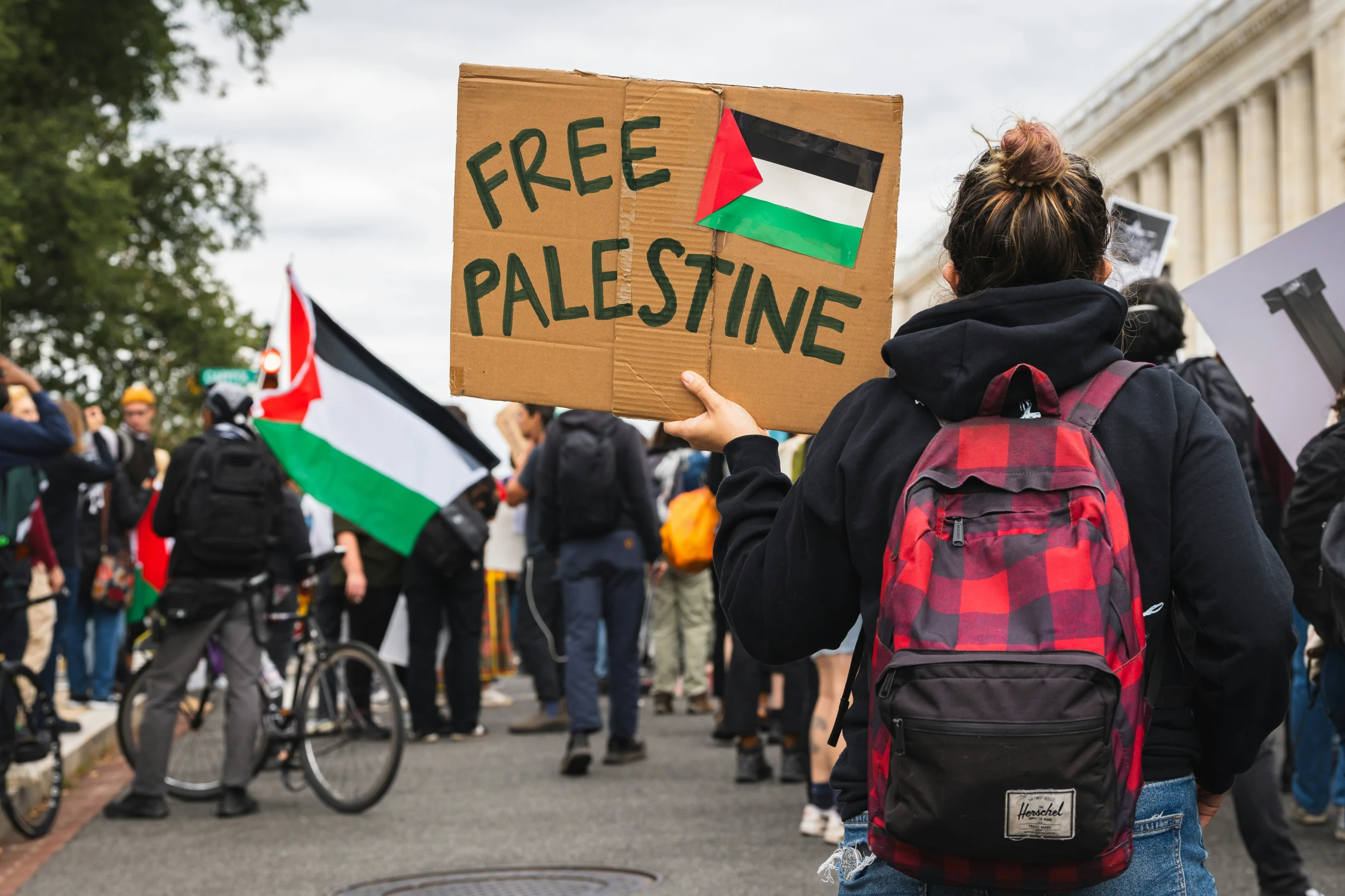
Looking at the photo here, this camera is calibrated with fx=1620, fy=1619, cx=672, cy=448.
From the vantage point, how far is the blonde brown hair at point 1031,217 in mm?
2287

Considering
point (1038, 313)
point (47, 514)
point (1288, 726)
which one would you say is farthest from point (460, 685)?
point (1038, 313)

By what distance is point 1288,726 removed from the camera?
23.4ft

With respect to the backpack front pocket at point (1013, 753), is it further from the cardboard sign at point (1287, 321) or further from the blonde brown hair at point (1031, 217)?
the cardboard sign at point (1287, 321)

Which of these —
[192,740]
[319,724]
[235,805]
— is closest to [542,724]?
[192,740]

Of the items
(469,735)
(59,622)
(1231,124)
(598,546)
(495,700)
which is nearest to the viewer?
(598,546)

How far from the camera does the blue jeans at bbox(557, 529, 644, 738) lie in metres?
8.76

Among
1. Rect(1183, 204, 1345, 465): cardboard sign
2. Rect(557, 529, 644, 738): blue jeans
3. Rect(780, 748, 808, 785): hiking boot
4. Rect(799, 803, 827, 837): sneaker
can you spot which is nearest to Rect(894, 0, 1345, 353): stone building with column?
Rect(557, 529, 644, 738): blue jeans

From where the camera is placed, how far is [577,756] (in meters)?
8.55

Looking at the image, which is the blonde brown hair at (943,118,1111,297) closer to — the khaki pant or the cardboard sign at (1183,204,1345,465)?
the cardboard sign at (1183,204,1345,465)

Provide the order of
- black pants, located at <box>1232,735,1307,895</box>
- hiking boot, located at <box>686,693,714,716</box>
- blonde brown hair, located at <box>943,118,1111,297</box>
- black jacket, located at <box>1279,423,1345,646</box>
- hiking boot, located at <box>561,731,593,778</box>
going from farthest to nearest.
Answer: hiking boot, located at <box>686,693,714,716</box>, hiking boot, located at <box>561,731,593,778</box>, black pants, located at <box>1232,735,1307,895</box>, black jacket, located at <box>1279,423,1345,646</box>, blonde brown hair, located at <box>943,118,1111,297</box>

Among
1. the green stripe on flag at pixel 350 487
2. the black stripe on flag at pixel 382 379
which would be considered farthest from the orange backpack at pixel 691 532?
the green stripe on flag at pixel 350 487

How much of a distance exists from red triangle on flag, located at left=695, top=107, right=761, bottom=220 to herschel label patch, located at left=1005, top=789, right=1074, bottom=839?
1.29 m

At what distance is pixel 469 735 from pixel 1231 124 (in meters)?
56.8

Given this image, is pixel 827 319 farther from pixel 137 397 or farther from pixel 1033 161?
pixel 137 397
